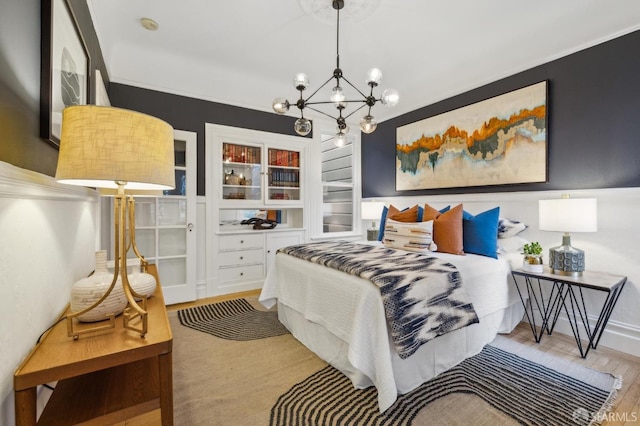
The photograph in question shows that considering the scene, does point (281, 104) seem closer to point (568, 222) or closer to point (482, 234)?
point (482, 234)

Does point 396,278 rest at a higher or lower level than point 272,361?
higher

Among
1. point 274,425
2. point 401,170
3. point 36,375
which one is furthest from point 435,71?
point 36,375

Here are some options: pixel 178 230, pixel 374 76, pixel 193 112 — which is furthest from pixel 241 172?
pixel 374 76

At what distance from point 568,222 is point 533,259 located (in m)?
0.38

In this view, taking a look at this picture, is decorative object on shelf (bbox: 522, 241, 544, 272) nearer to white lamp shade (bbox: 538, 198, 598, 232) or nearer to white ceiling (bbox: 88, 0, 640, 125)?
white lamp shade (bbox: 538, 198, 598, 232)

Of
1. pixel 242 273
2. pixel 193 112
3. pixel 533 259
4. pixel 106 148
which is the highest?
pixel 193 112

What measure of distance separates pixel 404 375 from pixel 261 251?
2.60 meters

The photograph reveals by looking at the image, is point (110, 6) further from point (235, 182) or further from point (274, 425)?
point (274, 425)

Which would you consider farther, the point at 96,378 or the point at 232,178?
the point at 232,178

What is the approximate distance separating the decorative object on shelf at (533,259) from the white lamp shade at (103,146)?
8.84 ft

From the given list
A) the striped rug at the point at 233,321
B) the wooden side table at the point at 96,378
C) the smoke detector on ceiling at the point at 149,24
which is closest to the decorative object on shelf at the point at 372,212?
the striped rug at the point at 233,321

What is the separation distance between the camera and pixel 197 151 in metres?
3.50

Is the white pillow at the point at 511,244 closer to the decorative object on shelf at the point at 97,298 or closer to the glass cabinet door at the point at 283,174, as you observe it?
the glass cabinet door at the point at 283,174

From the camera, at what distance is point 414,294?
171cm
